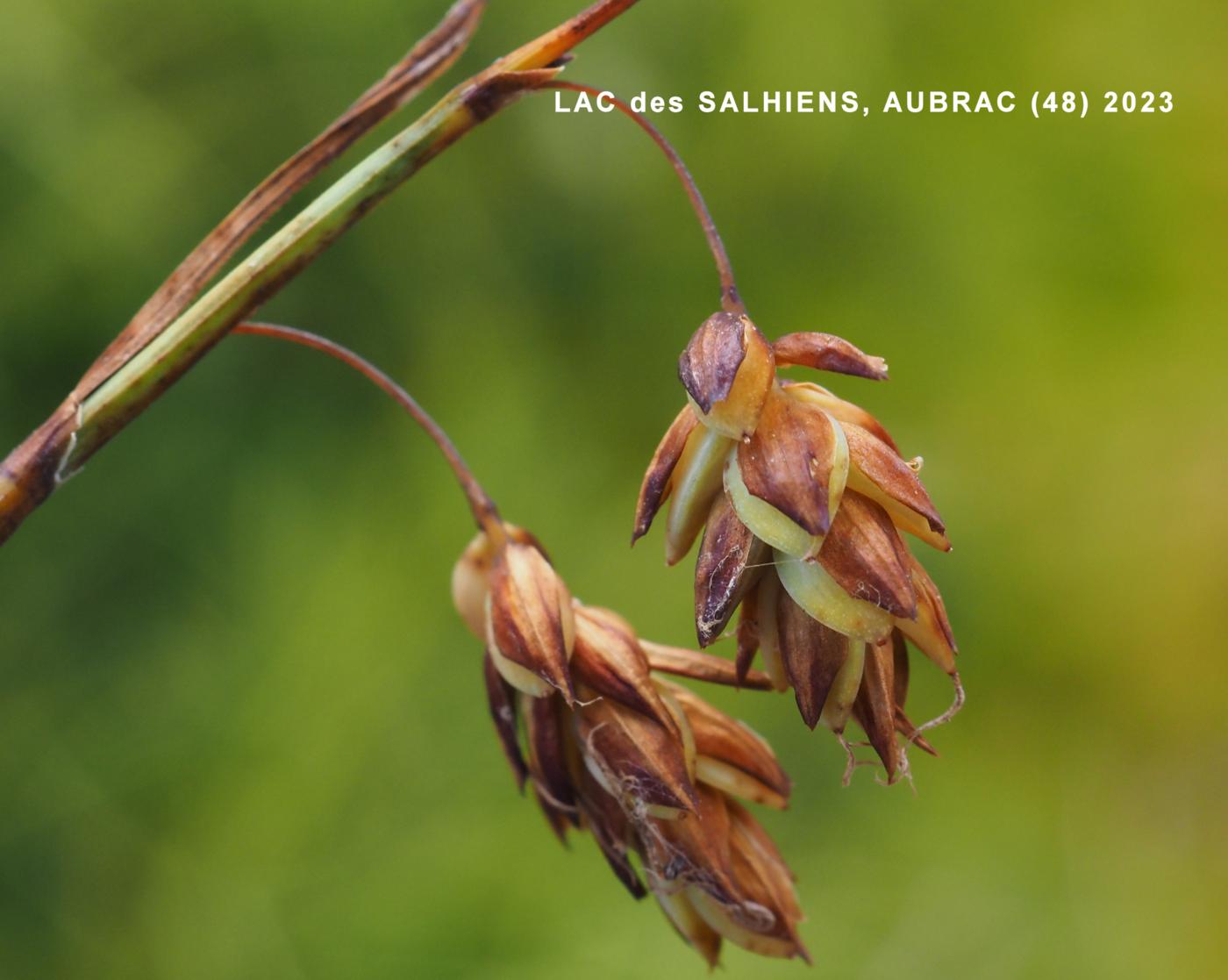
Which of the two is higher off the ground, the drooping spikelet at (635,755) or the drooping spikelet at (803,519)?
the drooping spikelet at (803,519)

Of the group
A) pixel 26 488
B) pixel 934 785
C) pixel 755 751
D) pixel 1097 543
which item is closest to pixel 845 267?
pixel 1097 543

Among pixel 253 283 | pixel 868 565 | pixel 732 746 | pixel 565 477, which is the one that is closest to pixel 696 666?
pixel 732 746

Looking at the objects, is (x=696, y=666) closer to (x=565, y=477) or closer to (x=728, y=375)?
(x=728, y=375)

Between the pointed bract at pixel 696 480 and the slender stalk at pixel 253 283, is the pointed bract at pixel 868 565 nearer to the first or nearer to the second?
the pointed bract at pixel 696 480

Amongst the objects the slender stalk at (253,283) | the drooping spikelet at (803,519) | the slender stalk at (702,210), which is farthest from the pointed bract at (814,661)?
the slender stalk at (253,283)

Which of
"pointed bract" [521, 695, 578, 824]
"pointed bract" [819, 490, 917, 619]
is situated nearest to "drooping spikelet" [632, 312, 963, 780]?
"pointed bract" [819, 490, 917, 619]

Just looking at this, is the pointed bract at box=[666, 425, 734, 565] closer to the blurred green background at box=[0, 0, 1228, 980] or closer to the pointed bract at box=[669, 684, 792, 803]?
the pointed bract at box=[669, 684, 792, 803]
